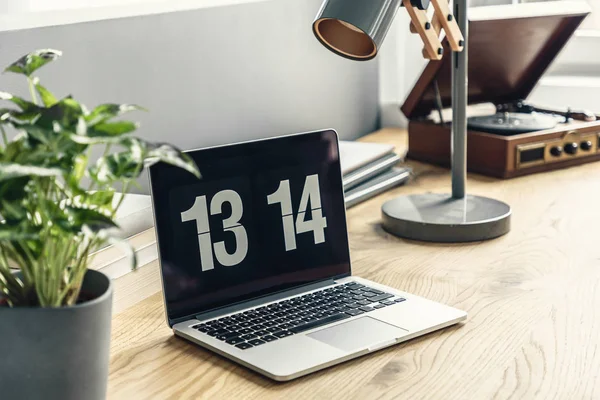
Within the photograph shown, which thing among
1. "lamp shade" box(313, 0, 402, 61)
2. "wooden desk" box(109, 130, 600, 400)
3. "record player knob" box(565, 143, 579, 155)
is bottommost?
"wooden desk" box(109, 130, 600, 400)

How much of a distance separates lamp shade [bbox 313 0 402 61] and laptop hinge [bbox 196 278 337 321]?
0.30 m

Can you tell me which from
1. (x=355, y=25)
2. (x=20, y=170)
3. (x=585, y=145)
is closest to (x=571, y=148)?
(x=585, y=145)

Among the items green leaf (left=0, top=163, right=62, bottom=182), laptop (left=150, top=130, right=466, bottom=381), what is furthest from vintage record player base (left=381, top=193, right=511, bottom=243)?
green leaf (left=0, top=163, right=62, bottom=182)

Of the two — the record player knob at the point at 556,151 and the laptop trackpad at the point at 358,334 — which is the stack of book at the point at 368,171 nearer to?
the record player knob at the point at 556,151

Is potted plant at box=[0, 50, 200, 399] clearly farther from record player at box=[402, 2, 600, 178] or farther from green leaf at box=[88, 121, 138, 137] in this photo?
record player at box=[402, 2, 600, 178]

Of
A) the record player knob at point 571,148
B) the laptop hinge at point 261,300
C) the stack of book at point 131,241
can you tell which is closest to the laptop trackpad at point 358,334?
the laptop hinge at point 261,300

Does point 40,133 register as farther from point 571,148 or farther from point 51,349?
point 571,148

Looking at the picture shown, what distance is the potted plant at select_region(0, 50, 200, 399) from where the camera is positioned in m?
0.59

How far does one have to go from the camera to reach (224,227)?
0.98 meters

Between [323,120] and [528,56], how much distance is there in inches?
17.7

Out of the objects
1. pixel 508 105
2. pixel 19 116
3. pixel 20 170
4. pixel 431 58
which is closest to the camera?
pixel 20 170

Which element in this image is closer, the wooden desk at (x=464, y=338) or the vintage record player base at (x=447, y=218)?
the wooden desk at (x=464, y=338)

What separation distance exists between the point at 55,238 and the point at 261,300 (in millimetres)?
397

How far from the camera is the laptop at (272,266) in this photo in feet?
2.95
